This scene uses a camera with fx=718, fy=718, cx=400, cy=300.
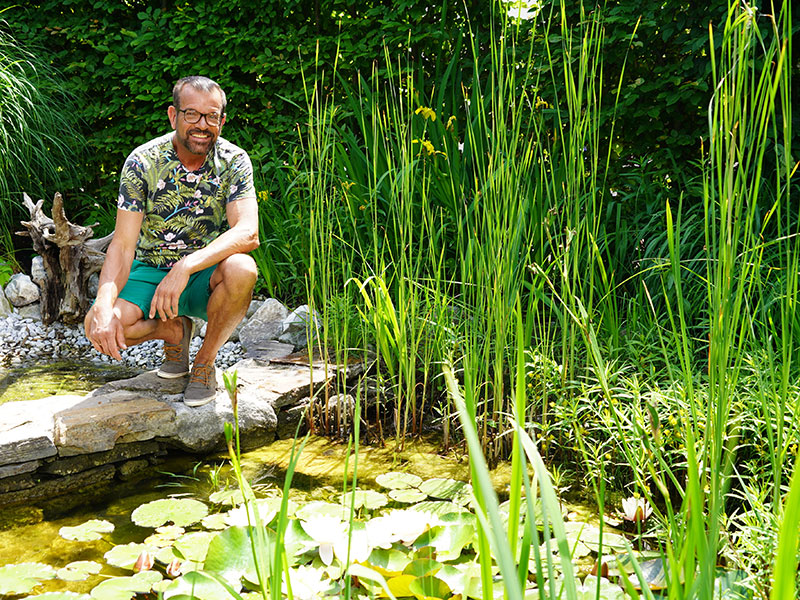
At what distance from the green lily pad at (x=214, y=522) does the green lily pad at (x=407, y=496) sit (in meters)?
0.47

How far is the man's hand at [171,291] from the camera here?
2.35 meters

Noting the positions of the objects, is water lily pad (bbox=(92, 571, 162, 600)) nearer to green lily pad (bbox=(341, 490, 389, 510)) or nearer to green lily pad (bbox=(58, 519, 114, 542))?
green lily pad (bbox=(58, 519, 114, 542))

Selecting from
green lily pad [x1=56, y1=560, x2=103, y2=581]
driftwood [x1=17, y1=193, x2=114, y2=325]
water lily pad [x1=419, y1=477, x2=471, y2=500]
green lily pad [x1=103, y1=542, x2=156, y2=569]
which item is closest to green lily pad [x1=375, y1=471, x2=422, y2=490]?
water lily pad [x1=419, y1=477, x2=471, y2=500]

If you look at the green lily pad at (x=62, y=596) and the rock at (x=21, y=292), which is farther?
the rock at (x=21, y=292)

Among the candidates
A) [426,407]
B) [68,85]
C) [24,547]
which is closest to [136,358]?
[426,407]

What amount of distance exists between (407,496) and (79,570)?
861 mm

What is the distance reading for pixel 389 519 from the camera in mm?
1582

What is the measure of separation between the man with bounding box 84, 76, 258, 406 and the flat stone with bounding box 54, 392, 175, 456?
0.13 m

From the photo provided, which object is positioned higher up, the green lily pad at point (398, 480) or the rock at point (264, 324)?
the rock at point (264, 324)

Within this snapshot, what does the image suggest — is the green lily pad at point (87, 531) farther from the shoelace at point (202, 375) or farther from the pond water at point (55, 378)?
the pond water at point (55, 378)

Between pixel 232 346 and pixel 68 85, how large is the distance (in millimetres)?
2601

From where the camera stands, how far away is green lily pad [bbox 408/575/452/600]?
52.1 inches

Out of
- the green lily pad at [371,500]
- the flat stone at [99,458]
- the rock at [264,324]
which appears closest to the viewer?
the green lily pad at [371,500]

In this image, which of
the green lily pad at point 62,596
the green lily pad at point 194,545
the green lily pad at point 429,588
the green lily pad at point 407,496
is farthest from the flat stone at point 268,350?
the green lily pad at point 429,588
